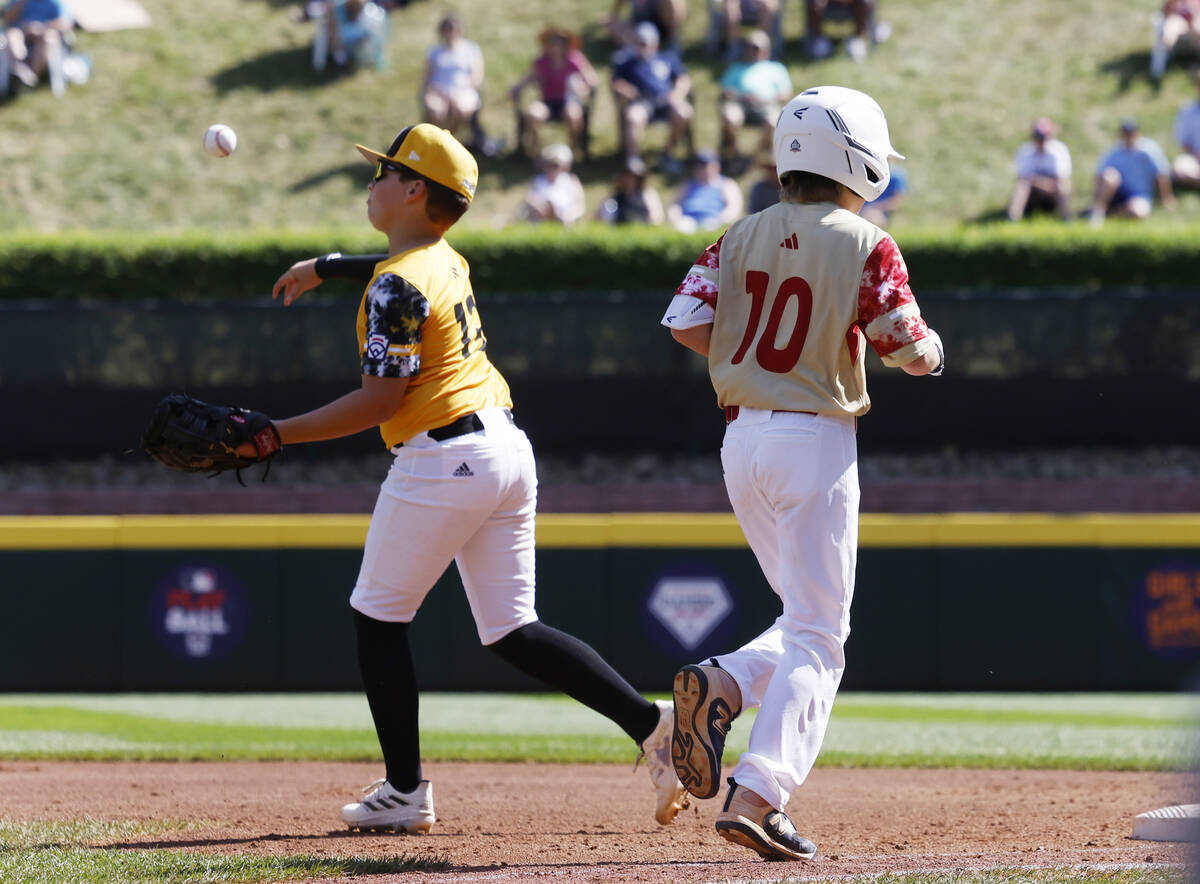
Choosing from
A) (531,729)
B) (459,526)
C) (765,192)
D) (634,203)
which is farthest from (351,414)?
(634,203)

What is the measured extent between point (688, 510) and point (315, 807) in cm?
709

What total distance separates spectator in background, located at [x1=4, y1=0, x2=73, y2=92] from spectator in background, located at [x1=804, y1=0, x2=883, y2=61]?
347 inches

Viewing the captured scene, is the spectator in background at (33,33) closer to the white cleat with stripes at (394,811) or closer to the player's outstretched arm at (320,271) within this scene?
the player's outstretched arm at (320,271)

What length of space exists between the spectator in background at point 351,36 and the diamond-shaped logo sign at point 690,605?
36.2ft

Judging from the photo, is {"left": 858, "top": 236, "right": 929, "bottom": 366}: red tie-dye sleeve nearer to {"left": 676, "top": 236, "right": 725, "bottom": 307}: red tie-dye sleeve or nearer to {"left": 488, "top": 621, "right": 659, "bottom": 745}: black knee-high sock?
{"left": 676, "top": 236, "right": 725, "bottom": 307}: red tie-dye sleeve

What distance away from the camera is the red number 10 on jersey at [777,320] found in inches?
159

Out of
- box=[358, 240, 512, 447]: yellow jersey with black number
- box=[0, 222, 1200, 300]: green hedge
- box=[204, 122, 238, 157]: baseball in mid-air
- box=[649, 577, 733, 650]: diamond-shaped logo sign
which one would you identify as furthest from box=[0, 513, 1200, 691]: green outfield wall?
box=[358, 240, 512, 447]: yellow jersey with black number

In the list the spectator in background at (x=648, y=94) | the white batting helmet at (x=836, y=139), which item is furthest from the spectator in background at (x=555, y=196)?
the white batting helmet at (x=836, y=139)

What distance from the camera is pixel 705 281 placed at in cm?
418

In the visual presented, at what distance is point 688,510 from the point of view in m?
12.1

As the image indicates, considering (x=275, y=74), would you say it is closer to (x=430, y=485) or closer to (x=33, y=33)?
(x=33, y=33)

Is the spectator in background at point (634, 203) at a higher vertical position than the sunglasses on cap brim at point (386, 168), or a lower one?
higher

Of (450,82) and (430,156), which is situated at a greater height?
(450,82)

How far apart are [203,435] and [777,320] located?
5.22ft
